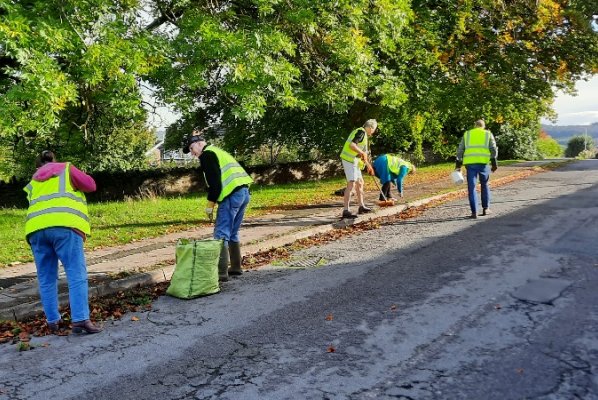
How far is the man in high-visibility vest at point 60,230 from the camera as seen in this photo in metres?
4.91

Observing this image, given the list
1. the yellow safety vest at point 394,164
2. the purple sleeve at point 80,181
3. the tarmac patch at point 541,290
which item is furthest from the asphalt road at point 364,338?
the yellow safety vest at point 394,164

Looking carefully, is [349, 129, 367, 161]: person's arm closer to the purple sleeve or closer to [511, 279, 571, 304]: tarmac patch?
[511, 279, 571, 304]: tarmac patch

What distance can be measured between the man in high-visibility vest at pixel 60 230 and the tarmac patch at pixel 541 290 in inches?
168

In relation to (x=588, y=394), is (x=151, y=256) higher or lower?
higher

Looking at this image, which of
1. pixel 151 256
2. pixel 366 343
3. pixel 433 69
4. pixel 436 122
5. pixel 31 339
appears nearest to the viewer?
pixel 366 343

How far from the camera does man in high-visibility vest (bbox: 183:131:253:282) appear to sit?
6492 mm

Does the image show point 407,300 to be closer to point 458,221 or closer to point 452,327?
point 452,327

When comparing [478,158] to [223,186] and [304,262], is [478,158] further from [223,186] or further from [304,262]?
[223,186]

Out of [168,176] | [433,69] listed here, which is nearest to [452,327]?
[433,69]

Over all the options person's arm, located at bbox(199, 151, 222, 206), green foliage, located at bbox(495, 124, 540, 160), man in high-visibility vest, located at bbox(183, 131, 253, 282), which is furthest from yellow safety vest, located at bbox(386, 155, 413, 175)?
green foliage, located at bbox(495, 124, 540, 160)

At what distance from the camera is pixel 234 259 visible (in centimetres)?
691

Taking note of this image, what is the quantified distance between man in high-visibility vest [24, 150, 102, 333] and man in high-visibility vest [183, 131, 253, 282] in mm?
1717

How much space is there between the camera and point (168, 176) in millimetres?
23406

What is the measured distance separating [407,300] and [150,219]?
305 inches
